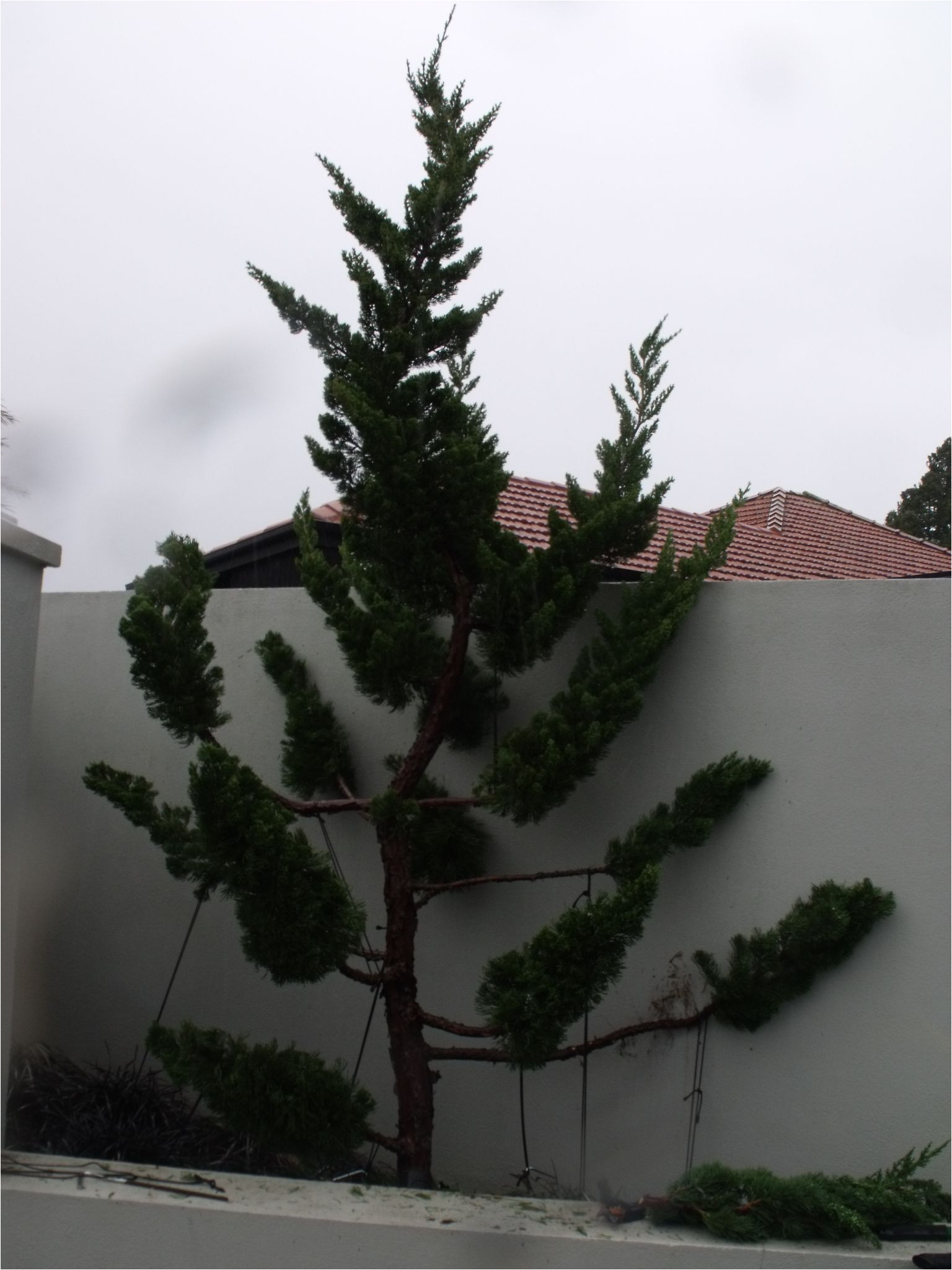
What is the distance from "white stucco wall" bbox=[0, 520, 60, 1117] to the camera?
3354 millimetres

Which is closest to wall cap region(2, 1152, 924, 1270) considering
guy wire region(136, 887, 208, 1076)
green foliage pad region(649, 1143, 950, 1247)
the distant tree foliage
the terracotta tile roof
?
green foliage pad region(649, 1143, 950, 1247)

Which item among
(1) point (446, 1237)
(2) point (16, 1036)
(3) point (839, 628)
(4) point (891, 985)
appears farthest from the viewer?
(2) point (16, 1036)

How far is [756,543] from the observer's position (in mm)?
12289

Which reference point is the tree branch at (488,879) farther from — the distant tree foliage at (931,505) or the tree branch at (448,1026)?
the distant tree foliage at (931,505)

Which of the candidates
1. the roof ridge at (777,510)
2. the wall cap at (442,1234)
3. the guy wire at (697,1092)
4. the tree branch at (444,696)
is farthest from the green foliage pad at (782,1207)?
the roof ridge at (777,510)

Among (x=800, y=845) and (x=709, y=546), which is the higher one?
(x=709, y=546)

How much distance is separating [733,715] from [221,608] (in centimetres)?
219

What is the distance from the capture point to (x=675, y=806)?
3902 mm

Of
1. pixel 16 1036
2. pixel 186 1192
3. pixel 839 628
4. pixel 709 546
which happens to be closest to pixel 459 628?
pixel 709 546

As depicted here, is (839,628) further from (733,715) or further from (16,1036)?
(16,1036)

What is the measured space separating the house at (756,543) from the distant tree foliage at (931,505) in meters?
8.30

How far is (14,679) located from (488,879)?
1664 millimetres

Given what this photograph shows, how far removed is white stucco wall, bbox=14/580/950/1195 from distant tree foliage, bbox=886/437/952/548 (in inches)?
807

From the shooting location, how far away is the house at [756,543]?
30.7 ft
